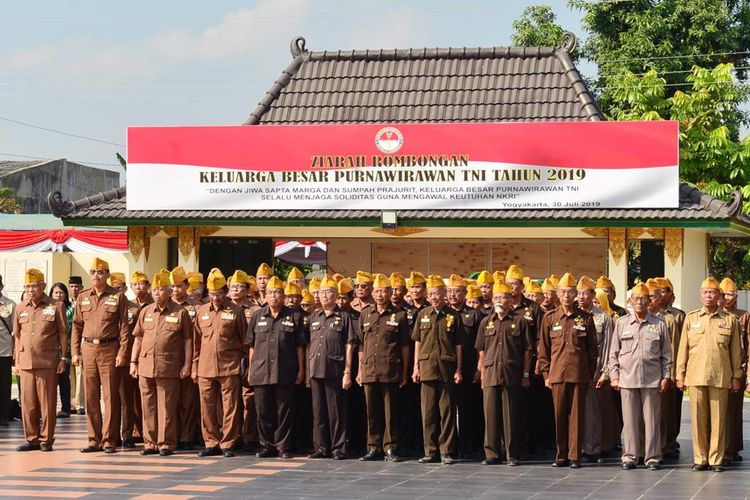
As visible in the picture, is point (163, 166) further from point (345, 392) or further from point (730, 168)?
point (730, 168)

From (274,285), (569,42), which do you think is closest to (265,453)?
(274,285)

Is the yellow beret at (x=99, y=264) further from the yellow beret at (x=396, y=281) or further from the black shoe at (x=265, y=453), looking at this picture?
the yellow beret at (x=396, y=281)

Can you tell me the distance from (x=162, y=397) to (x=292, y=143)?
697 cm

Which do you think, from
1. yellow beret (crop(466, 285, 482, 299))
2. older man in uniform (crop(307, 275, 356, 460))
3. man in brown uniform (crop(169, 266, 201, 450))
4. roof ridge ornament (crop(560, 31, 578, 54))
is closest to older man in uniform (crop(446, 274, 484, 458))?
yellow beret (crop(466, 285, 482, 299))

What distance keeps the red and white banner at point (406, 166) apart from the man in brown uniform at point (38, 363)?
6146 mm

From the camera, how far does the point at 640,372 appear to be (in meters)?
13.5

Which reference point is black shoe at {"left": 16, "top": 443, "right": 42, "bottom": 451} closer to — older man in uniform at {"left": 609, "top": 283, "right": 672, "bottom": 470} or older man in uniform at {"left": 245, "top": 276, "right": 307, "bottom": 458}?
older man in uniform at {"left": 245, "top": 276, "right": 307, "bottom": 458}

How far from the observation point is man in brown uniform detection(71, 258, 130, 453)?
48.0 ft

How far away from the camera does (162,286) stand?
14.5 metres

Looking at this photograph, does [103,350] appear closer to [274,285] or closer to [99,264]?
[99,264]

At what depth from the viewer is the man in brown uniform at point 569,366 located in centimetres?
1360

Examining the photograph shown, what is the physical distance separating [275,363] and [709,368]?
4332mm

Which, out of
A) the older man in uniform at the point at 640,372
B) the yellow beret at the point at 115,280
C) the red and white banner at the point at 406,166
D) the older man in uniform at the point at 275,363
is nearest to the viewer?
the older man in uniform at the point at 640,372

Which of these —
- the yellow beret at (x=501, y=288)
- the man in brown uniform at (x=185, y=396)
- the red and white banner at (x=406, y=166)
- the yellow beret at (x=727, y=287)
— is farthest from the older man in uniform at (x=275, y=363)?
the red and white banner at (x=406, y=166)
